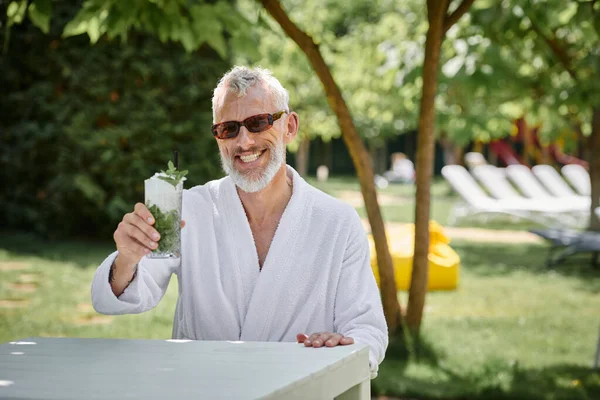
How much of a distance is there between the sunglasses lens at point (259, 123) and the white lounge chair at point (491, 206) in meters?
12.7

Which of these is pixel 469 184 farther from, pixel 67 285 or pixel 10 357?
pixel 10 357

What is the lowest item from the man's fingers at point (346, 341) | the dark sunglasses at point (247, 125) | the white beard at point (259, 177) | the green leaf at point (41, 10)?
the man's fingers at point (346, 341)

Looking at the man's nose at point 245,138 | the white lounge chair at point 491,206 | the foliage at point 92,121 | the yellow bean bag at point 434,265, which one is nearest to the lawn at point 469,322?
the yellow bean bag at point 434,265

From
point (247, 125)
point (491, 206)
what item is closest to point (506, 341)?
point (247, 125)

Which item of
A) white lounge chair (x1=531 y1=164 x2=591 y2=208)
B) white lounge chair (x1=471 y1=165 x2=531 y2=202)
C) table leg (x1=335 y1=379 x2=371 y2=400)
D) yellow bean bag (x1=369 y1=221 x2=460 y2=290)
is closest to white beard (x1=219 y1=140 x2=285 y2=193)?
Answer: table leg (x1=335 y1=379 x2=371 y2=400)

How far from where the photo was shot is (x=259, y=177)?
2828 mm

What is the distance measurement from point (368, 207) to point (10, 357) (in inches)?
159

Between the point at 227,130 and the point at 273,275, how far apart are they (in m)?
0.47

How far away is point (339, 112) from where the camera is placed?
5746 millimetres

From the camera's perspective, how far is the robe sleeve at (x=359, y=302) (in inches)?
100

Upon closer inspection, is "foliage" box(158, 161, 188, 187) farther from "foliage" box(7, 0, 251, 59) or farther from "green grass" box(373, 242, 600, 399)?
"green grass" box(373, 242, 600, 399)

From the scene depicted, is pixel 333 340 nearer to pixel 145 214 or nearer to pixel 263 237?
pixel 145 214

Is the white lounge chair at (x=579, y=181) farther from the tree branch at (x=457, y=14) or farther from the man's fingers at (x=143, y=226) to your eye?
the man's fingers at (x=143, y=226)

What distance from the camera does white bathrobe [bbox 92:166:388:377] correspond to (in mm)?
2754
